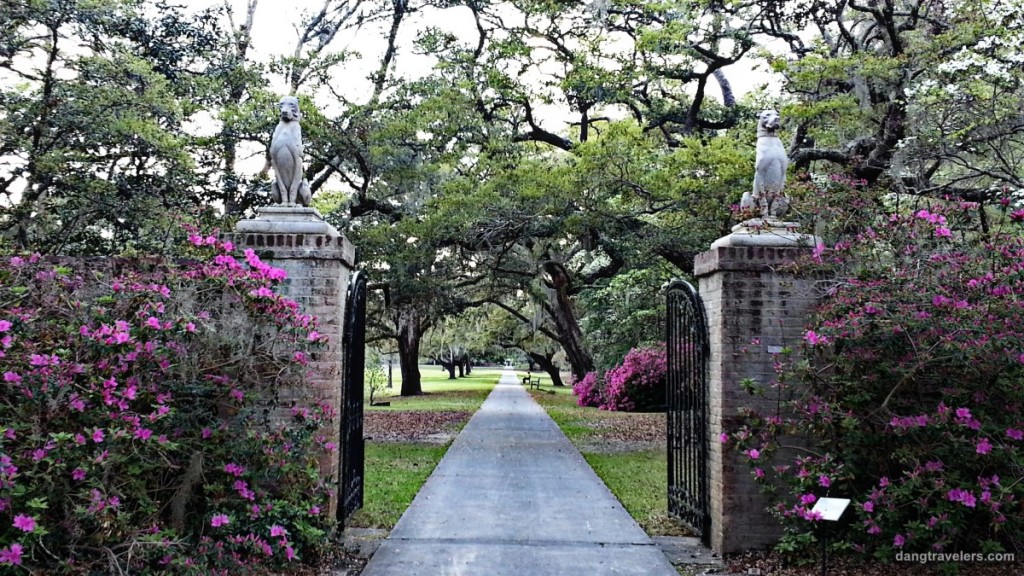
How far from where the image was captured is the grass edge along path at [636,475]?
6375 mm

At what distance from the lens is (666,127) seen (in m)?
14.7

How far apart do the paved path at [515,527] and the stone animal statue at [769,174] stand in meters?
2.82

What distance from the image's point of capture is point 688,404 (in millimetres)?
6133

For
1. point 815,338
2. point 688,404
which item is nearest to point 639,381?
point 688,404

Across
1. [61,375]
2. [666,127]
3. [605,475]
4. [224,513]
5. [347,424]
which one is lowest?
[605,475]

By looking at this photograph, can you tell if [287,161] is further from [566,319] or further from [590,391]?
[590,391]

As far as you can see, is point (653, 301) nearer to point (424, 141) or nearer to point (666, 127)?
point (666, 127)

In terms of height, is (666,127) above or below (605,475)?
above

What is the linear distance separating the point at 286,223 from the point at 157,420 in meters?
1.82

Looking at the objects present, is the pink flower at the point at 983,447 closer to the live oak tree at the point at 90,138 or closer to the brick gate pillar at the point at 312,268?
the brick gate pillar at the point at 312,268

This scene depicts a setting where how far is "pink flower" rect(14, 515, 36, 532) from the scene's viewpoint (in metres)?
3.16

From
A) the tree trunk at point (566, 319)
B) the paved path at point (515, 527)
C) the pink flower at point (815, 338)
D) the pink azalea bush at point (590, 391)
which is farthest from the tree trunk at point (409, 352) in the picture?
the pink flower at point (815, 338)

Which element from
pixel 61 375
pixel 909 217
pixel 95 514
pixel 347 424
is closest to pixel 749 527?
pixel 909 217

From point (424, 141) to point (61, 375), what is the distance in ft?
30.6
